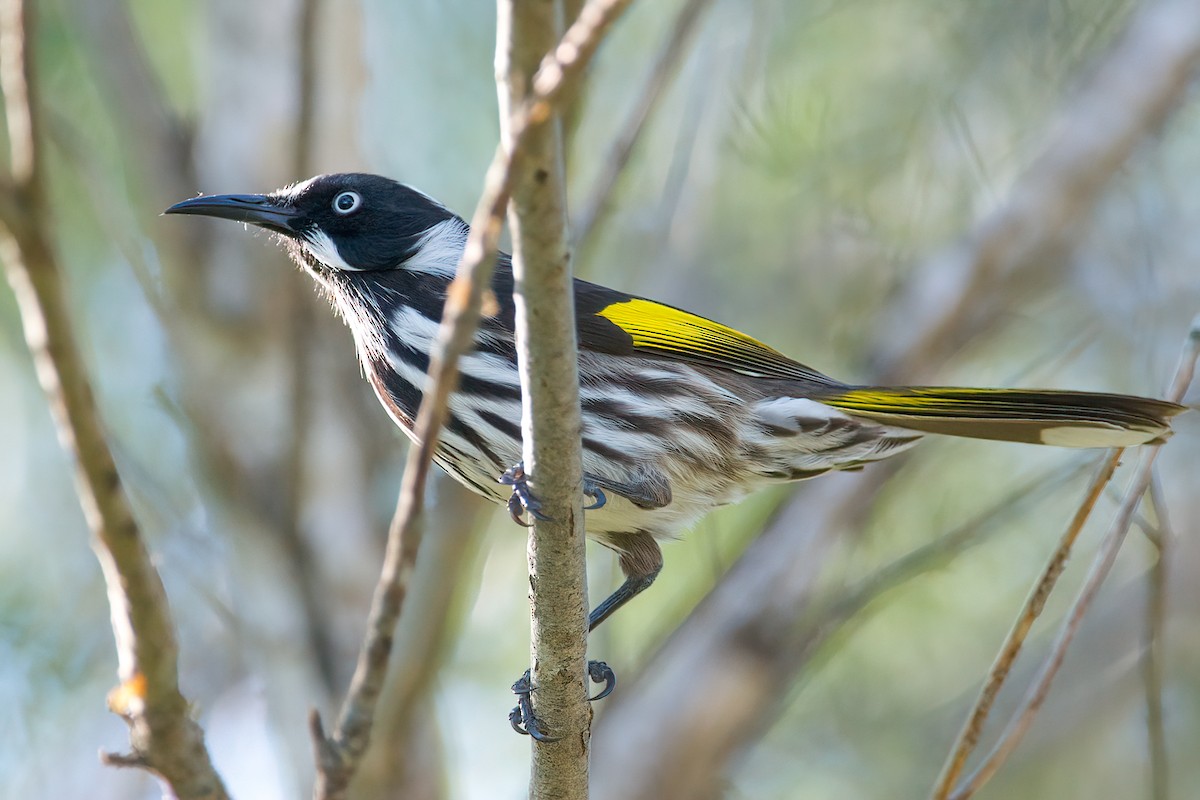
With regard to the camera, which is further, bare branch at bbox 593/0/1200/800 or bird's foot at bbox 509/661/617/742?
bare branch at bbox 593/0/1200/800

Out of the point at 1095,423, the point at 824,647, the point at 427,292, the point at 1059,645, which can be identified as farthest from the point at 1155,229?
the point at 427,292

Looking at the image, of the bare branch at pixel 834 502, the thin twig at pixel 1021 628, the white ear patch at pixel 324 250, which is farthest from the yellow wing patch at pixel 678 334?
the bare branch at pixel 834 502

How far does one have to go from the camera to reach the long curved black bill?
14.0ft

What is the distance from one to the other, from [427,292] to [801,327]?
446 centimetres

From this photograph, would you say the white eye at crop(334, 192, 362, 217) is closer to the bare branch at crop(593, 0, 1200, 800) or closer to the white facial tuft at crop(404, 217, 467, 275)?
the white facial tuft at crop(404, 217, 467, 275)

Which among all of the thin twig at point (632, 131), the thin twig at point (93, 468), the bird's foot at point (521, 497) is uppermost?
Result: the thin twig at point (632, 131)

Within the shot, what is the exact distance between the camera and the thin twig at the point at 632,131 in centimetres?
543

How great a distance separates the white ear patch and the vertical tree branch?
1.91 metres

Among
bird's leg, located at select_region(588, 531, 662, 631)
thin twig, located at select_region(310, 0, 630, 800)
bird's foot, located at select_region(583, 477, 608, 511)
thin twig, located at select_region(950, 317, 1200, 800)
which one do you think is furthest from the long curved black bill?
thin twig, located at select_region(950, 317, 1200, 800)

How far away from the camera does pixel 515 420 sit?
146 inches

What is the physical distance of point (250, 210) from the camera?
4430 millimetres

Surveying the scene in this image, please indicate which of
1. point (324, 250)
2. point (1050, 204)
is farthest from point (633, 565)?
point (1050, 204)

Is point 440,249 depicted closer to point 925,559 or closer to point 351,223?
point 351,223

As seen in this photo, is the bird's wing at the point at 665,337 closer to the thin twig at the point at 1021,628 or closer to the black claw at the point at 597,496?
the black claw at the point at 597,496
